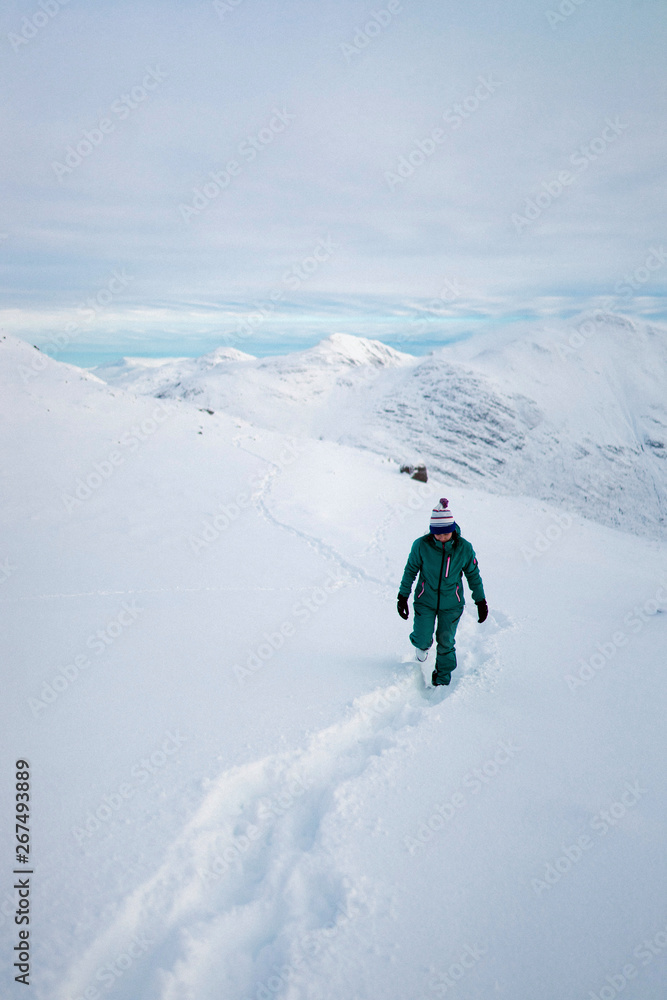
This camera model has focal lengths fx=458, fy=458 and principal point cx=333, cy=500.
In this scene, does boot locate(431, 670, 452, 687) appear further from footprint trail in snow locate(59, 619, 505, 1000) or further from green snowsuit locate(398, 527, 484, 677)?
footprint trail in snow locate(59, 619, 505, 1000)

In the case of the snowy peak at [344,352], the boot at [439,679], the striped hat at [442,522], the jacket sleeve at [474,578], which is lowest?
the boot at [439,679]

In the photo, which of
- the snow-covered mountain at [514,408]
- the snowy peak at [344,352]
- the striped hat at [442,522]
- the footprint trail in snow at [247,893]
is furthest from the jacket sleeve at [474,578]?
the snowy peak at [344,352]

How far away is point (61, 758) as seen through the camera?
13.1 feet

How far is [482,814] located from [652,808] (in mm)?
1366

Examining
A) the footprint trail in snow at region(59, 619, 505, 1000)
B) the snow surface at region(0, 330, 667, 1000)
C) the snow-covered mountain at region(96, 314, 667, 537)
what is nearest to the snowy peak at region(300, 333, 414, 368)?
the snow-covered mountain at region(96, 314, 667, 537)

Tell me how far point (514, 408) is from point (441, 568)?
103 metres

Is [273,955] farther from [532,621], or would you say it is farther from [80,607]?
[532,621]

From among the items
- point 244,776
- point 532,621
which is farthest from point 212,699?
point 532,621

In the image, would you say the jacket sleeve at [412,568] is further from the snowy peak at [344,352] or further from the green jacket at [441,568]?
the snowy peak at [344,352]

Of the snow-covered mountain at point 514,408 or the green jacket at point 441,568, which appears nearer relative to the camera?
the green jacket at point 441,568

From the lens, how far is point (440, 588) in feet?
18.3

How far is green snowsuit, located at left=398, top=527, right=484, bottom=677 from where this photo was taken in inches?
219

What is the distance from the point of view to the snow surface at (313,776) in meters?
2.71

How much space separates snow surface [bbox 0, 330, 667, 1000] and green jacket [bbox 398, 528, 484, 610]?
0.98 meters
